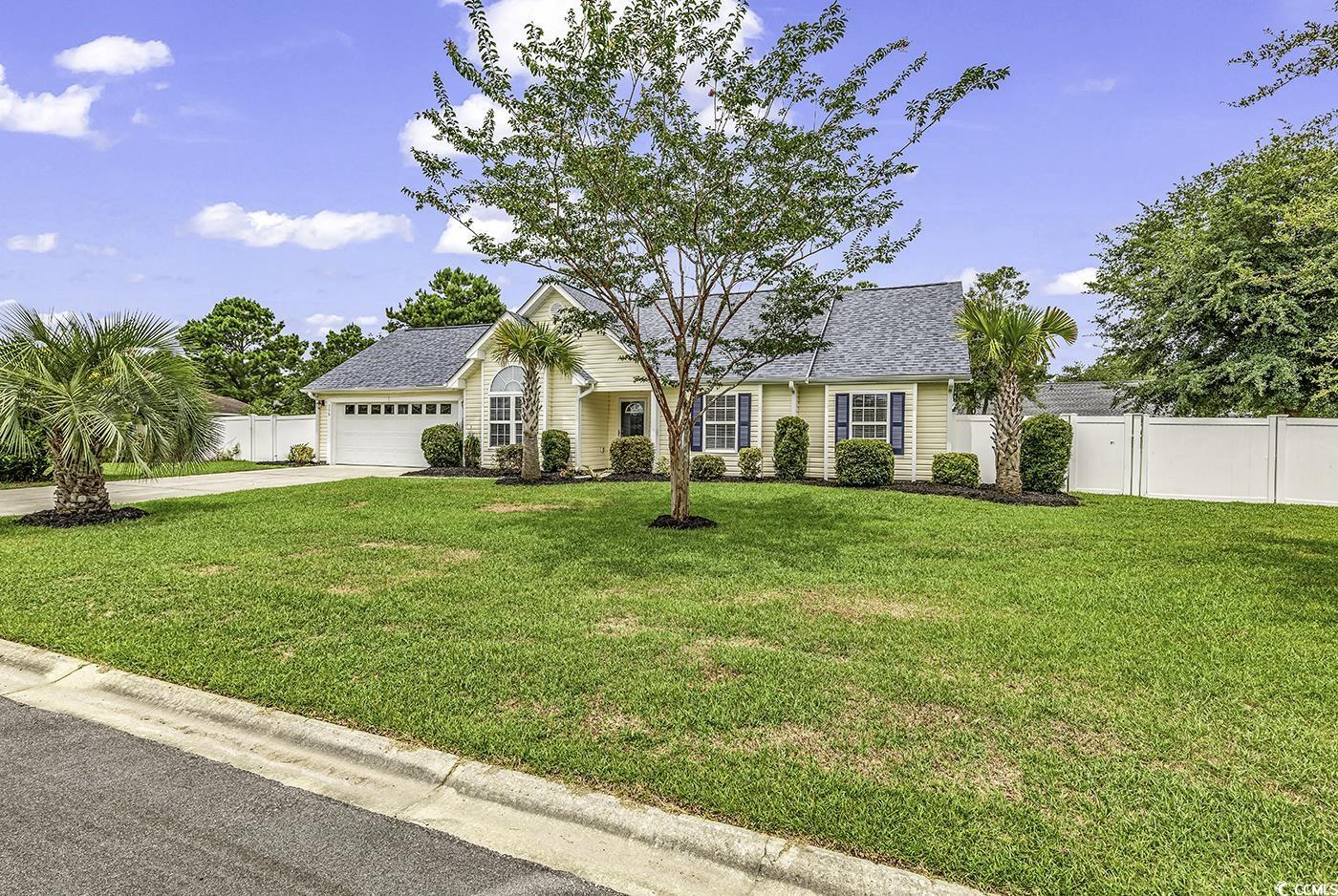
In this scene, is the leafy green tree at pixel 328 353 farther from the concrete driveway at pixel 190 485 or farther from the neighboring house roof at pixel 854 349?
the concrete driveway at pixel 190 485

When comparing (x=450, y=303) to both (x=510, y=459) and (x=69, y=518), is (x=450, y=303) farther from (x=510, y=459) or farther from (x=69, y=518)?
(x=69, y=518)

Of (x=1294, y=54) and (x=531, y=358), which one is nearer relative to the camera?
(x=1294, y=54)

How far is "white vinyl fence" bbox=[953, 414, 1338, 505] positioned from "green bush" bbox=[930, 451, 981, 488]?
2.13 m

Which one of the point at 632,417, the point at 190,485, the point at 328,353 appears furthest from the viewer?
the point at 328,353

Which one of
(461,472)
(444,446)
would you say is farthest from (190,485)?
(444,446)

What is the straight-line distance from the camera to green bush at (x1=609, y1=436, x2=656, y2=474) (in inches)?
701

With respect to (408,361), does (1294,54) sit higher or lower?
higher

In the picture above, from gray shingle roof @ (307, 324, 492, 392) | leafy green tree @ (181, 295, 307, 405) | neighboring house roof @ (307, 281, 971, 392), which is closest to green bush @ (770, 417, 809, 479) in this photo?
neighboring house roof @ (307, 281, 971, 392)

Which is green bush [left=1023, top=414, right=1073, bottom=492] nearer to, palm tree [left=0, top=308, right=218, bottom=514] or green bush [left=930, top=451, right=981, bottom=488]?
green bush [left=930, top=451, right=981, bottom=488]

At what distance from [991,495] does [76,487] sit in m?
16.2

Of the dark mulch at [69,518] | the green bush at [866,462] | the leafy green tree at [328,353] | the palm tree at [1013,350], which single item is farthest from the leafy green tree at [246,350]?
the palm tree at [1013,350]

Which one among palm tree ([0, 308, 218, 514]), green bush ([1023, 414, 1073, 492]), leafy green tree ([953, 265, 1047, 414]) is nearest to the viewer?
palm tree ([0, 308, 218, 514])

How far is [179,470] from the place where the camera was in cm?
1109

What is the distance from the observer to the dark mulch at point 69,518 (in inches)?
396
